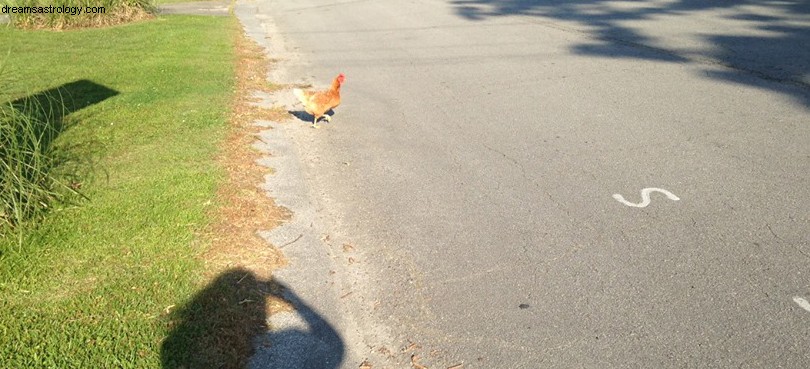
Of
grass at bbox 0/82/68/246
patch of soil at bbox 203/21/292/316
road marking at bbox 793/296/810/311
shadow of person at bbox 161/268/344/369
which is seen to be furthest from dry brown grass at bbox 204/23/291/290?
road marking at bbox 793/296/810/311

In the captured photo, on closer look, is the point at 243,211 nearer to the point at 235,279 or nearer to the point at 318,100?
the point at 235,279

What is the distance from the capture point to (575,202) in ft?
17.2

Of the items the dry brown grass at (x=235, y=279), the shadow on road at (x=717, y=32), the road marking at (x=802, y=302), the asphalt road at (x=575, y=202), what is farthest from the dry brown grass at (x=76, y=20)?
the road marking at (x=802, y=302)

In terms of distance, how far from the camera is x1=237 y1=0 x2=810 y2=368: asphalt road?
3631mm

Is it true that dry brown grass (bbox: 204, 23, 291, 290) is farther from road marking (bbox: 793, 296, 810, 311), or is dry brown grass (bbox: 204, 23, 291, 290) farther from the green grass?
road marking (bbox: 793, 296, 810, 311)

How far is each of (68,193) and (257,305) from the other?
206 cm

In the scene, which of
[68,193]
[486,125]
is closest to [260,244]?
[68,193]

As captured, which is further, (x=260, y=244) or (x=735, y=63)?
(x=735, y=63)

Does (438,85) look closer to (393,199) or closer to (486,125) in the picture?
(486,125)

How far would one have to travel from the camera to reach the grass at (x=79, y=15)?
1521 cm

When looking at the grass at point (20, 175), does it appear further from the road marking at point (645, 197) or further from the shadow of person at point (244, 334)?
the road marking at point (645, 197)

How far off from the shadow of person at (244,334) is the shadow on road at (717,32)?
6114 mm

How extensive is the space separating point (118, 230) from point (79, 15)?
40.9 feet

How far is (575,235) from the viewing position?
4.70 meters
